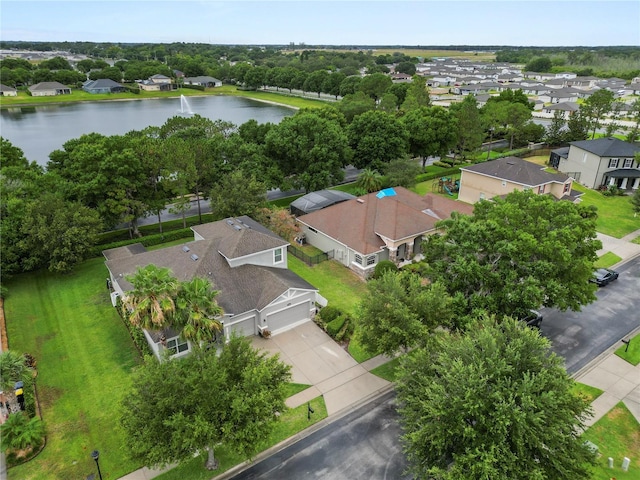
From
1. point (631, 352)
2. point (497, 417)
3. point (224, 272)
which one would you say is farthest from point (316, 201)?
point (497, 417)

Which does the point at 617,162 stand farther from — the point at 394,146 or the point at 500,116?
the point at 394,146

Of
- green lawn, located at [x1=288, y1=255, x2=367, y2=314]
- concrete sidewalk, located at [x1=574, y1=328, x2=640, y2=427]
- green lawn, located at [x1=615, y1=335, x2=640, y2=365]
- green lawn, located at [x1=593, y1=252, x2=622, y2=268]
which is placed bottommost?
green lawn, located at [x1=288, y1=255, x2=367, y2=314]

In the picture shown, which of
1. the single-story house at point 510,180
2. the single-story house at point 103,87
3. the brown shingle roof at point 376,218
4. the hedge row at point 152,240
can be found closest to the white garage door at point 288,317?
the brown shingle roof at point 376,218

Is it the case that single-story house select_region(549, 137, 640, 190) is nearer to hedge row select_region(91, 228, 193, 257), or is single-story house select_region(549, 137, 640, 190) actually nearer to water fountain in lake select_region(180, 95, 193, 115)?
hedge row select_region(91, 228, 193, 257)

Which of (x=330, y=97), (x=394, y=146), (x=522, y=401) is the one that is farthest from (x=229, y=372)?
(x=330, y=97)

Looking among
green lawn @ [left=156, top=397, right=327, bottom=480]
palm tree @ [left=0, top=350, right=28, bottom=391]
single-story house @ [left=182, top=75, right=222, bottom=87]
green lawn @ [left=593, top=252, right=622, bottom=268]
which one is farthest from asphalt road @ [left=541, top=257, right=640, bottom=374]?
single-story house @ [left=182, top=75, right=222, bottom=87]

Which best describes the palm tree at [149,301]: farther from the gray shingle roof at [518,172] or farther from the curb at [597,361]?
the gray shingle roof at [518,172]
